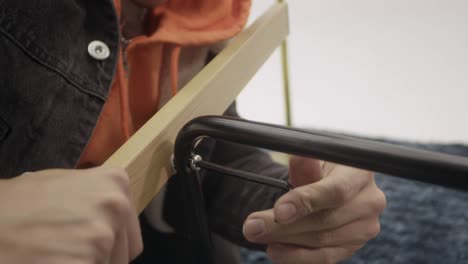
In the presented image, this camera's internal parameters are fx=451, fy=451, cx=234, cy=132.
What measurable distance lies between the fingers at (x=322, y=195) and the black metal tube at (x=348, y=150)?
0.06 metres

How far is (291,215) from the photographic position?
0.31m

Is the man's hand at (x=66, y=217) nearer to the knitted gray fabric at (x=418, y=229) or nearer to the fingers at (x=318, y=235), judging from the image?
the fingers at (x=318, y=235)

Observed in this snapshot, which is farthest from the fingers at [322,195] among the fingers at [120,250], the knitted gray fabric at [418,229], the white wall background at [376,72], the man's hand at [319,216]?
the white wall background at [376,72]

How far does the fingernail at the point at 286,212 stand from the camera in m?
0.31

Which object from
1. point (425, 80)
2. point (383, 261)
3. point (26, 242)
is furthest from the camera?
point (425, 80)

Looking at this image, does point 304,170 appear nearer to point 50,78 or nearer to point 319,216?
point 319,216

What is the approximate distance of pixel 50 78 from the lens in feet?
1.12

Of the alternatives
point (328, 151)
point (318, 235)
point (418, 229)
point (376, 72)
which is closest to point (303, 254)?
point (318, 235)

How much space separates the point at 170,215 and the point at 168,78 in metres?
0.21

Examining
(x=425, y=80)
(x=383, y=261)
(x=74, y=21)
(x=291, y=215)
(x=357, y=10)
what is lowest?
(x=383, y=261)

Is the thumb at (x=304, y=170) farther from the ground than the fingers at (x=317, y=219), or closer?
farther from the ground

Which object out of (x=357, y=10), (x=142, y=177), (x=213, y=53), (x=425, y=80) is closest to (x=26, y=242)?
(x=142, y=177)

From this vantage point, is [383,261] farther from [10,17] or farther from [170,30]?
[10,17]

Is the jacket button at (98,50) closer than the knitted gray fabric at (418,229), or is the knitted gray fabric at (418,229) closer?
the jacket button at (98,50)
